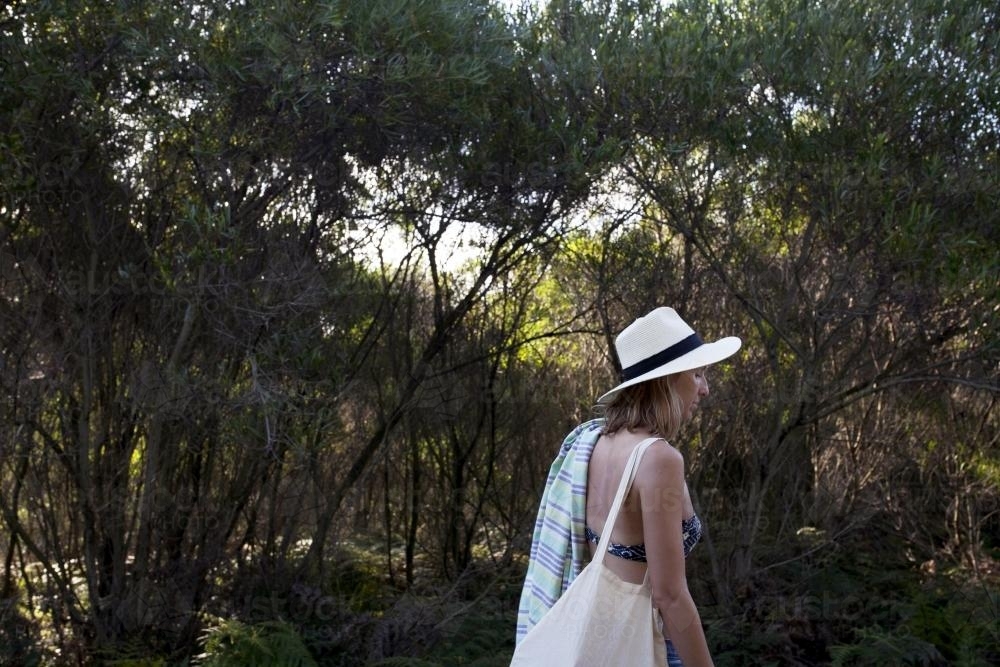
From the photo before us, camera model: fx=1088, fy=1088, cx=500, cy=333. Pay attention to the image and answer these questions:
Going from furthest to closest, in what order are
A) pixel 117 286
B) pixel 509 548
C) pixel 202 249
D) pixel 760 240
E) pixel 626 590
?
1. pixel 509 548
2. pixel 760 240
3. pixel 117 286
4. pixel 202 249
5. pixel 626 590

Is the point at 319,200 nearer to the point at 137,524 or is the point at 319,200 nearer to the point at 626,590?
the point at 137,524

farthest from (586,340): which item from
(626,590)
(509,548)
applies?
(626,590)

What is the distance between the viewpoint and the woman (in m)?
2.73

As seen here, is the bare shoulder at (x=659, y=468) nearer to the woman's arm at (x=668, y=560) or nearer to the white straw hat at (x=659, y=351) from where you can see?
the woman's arm at (x=668, y=560)

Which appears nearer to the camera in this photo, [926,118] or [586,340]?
[926,118]

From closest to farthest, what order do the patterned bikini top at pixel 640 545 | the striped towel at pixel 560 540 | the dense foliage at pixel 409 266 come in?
the patterned bikini top at pixel 640 545 < the striped towel at pixel 560 540 < the dense foliage at pixel 409 266

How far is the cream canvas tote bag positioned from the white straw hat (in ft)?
0.96

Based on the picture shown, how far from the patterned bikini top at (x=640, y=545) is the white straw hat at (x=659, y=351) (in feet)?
1.33

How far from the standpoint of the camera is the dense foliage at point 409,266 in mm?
6043

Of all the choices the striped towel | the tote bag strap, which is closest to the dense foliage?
the striped towel

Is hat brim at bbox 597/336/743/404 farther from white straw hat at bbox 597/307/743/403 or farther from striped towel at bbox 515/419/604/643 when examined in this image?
striped towel at bbox 515/419/604/643

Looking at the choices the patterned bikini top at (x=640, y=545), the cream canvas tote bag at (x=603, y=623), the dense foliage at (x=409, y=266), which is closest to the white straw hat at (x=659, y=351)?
the cream canvas tote bag at (x=603, y=623)

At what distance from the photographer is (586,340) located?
8078 millimetres

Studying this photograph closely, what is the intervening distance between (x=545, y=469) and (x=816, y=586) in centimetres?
214
